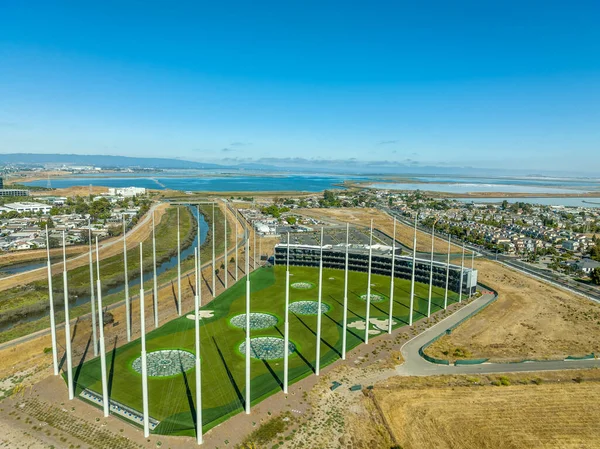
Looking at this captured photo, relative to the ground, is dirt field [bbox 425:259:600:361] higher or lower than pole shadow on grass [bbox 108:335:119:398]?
lower

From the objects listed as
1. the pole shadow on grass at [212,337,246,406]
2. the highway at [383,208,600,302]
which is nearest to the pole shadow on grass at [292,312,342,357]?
the pole shadow on grass at [212,337,246,406]

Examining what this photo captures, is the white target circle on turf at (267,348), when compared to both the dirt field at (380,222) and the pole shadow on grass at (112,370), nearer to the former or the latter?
the pole shadow on grass at (112,370)

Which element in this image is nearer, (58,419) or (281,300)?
(58,419)

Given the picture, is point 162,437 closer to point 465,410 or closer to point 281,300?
point 465,410

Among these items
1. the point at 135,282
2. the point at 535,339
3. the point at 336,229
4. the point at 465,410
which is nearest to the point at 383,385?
the point at 465,410

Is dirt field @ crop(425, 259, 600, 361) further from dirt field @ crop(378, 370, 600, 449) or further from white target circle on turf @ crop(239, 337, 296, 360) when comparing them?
white target circle on turf @ crop(239, 337, 296, 360)

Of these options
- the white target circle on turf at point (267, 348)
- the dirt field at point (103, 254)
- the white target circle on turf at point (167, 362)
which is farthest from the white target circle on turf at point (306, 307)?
the dirt field at point (103, 254)
